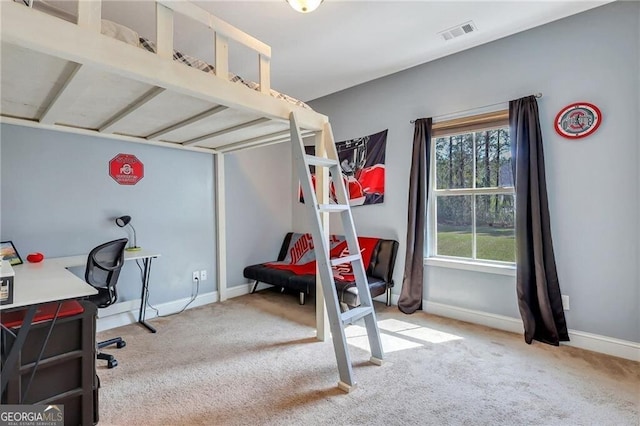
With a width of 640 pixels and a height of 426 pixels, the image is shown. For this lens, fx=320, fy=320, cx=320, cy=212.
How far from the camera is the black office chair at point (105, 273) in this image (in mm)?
2264

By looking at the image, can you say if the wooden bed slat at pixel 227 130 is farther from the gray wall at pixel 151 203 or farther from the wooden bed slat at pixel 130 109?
the wooden bed slat at pixel 130 109

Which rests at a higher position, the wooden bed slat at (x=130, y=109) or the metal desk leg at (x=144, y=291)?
the wooden bed slat at (x=130, y=109)

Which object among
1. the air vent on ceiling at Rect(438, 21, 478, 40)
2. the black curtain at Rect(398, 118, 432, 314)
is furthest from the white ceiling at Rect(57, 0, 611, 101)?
the black curtain at Rect(398, 118, 432, 314)

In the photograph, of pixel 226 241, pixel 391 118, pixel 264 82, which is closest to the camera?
pixel 264 82

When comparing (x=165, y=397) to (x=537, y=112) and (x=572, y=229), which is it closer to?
(x=572, y=229)

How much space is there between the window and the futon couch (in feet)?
1.76

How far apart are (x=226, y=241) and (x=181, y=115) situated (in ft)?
6.10

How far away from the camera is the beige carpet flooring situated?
172 cm

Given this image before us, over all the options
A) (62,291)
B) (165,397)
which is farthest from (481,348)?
(62,291)

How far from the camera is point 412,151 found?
11.1 ft

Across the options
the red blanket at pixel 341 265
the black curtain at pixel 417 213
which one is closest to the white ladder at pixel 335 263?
the red blanket at pixel 341 265

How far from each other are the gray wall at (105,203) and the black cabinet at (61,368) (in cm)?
149

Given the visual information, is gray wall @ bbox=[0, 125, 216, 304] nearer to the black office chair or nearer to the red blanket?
the black office chair
